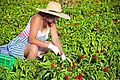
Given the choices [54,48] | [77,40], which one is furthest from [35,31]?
[77,40]

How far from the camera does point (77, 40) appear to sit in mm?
5969

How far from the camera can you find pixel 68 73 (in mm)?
4590

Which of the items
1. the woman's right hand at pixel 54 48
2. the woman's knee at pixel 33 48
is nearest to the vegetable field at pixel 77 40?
the woman's right hand at pixel 54 48

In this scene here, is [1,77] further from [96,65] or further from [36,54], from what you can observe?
[96,65]

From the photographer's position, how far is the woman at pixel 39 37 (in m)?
5.24

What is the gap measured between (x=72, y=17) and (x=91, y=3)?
167cm

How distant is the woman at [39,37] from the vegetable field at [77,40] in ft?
0.54

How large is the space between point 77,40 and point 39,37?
28.4 inches

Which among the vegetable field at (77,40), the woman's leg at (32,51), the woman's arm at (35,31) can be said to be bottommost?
the vegetable field at (77,40)

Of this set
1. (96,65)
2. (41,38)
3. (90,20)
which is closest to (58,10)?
(41,38)

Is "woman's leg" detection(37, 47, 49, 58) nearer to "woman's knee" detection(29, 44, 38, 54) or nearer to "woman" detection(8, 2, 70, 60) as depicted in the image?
"woman" detection(8, 2, 70, 60)

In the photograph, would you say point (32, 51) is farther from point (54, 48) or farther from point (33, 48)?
point (54, 48)

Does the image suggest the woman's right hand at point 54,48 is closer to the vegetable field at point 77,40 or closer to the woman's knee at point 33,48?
the vegetable field at point 77,40

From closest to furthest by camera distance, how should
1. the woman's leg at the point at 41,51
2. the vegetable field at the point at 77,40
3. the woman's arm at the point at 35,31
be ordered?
the vegetable field at the point at 77,40, the woman's arm at the point at 35,31, the woman's leg at the point at 41,51
